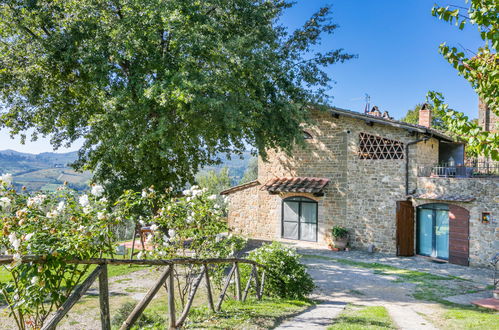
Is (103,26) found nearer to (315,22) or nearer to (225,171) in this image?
(315,22)

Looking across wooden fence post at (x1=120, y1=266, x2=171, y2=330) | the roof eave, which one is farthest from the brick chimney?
wooden fence post at (x1=120, y1=266, x2=171, y2=330)

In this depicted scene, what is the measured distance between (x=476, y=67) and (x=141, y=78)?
8.30 m

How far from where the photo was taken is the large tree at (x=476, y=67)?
365 centimetres

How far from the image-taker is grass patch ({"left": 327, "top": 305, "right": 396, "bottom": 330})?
511 centimetres

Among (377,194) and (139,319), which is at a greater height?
(377,194)

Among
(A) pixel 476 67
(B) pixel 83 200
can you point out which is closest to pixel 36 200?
(B) pixel 83 200

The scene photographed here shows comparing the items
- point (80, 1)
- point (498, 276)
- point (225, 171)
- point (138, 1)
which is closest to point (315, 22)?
point (138, 1)

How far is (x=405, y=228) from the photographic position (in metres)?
13.7

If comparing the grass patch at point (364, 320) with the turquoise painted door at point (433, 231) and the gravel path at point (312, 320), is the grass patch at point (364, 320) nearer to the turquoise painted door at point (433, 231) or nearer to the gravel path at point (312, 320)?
the gravel path at point (312, 320)

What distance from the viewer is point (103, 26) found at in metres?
9.96

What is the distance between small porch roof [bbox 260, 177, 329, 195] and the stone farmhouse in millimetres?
47

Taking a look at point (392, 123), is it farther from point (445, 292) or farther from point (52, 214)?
point (52, 214)

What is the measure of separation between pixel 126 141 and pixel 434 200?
35.8 feet

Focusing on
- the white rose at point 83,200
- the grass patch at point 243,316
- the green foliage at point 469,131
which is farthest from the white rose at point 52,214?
the green foliage at point 469,131
